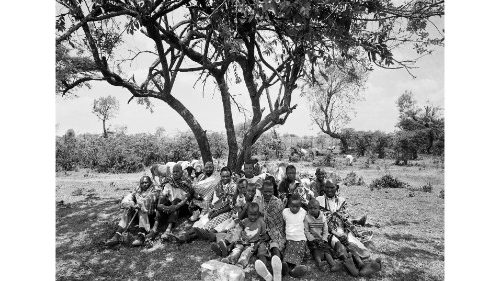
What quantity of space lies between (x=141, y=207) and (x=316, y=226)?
2.89m

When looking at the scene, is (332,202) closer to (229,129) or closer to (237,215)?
(237,215)

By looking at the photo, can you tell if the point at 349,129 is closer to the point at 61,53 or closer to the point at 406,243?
the point at 406,243

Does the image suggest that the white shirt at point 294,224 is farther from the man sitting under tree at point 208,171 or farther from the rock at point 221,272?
the man sitting under tree at point 208,171

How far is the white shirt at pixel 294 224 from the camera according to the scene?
439 cm

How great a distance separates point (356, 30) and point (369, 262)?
10.9ft

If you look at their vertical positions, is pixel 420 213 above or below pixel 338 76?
below

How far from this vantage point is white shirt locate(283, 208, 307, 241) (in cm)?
439

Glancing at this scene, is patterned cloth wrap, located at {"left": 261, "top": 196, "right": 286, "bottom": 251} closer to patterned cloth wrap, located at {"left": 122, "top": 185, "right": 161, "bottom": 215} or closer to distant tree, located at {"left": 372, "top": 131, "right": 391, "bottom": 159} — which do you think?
patterned cloth wrap, located at {"left": 122, "top": 185, "right": 161, "bottom": 215}

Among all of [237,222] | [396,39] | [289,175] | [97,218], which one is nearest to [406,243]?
[289,175]

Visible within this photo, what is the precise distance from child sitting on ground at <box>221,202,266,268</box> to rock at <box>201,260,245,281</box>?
0.22m

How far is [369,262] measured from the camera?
401cm

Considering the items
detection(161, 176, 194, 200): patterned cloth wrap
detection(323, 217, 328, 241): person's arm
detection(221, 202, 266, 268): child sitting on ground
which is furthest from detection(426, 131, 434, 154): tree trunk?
detection(221, 202, 266, 268): child sitting on ground

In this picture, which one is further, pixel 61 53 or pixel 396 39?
pixel 61 53

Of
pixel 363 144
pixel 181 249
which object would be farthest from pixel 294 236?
pixel 363 144
